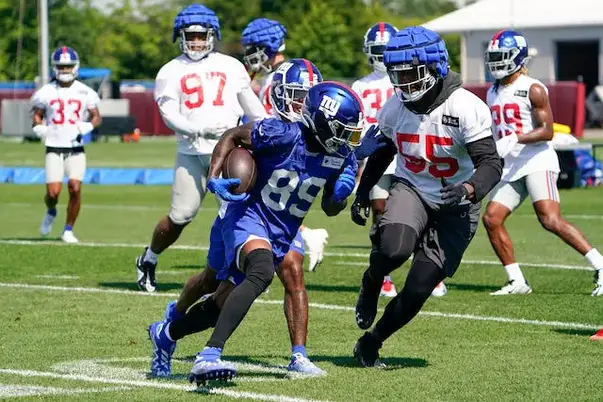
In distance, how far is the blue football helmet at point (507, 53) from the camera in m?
10.8

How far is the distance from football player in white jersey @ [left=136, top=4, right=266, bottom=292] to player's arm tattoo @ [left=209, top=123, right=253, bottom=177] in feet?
11.6

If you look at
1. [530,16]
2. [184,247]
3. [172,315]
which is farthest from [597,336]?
[530,16]

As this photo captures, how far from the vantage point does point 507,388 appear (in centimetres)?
677

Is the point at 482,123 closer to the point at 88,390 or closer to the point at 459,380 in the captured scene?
the point at 459,380

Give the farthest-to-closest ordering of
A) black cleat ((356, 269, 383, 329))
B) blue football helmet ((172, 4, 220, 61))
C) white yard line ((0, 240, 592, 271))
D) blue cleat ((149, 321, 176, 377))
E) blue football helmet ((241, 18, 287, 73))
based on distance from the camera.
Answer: white yard line ((0, 240, 592, 271)) < blue football helmet ((241, 18, 287, 73)) < blue football helmet ((172, 4, 220, 61)) < black cleat ((356, 269, 383, 329)) < blue cleat ((149, 321, 176, 377))

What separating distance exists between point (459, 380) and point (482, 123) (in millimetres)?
1387

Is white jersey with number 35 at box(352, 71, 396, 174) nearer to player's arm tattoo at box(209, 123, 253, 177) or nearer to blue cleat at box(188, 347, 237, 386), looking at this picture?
player's arm tattoo at box(209, 123, 253, 177)

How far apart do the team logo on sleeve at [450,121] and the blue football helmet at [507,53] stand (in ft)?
12.0

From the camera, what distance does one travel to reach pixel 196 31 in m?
11.0

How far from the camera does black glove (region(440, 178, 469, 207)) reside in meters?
6.91

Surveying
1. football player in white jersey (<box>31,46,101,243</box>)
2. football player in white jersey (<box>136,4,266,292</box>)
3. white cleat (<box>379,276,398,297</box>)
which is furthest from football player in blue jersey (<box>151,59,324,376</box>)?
football player in white jersey (<box>31,46,101,243</box>)

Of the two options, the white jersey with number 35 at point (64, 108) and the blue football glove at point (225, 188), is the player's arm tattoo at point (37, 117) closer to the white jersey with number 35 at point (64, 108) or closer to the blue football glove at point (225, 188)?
the white jersey with number 35 at point (64, 108)

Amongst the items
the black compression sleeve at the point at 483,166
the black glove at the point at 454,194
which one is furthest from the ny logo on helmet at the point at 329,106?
the black compression sleeve at the point at 483,166

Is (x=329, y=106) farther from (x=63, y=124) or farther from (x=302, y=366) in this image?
(x=63, y=124)
